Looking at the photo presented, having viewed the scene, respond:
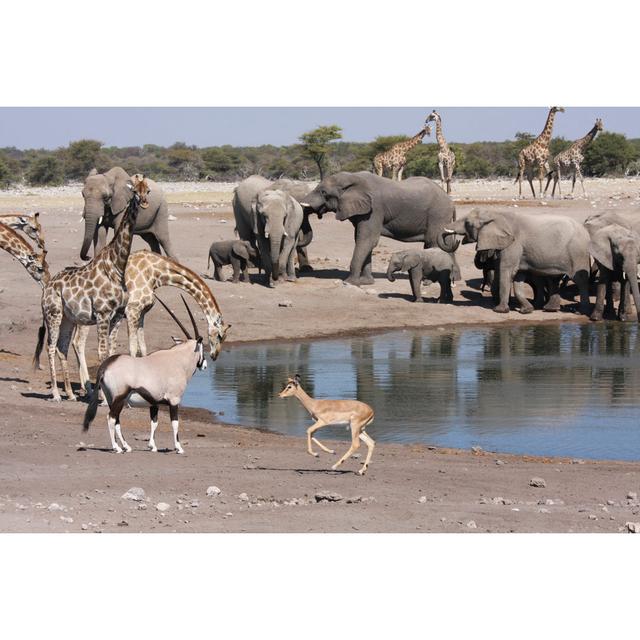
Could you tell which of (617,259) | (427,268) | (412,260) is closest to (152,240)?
(412,260)

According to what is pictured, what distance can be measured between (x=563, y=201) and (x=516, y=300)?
1578 cm

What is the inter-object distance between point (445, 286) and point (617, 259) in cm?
326

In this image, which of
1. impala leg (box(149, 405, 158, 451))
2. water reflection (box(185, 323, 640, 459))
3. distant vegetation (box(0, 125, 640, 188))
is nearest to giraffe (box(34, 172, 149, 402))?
water reflection (box(185, 323, 640, 459))

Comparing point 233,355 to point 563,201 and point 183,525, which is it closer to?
point 183,525

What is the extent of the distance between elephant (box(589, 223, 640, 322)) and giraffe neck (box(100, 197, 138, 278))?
1249cm

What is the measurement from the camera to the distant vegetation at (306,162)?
197 feet

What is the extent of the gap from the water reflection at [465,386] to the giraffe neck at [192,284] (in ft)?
3.97

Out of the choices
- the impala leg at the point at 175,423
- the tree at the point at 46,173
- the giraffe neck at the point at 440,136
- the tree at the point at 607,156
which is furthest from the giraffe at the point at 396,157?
the impala leg at the point at 175,423

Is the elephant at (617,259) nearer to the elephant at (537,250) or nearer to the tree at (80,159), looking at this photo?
the elephant at (537,250)

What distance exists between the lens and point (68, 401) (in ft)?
46.6

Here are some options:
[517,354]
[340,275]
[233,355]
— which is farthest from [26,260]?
[340,275]

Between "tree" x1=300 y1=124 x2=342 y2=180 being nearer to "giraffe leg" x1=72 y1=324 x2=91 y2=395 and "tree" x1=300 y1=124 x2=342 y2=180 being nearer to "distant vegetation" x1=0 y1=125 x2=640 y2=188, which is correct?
"distant vegetation" x1=0 y1=125 x2=640 y2=188

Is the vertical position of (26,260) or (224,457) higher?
(26,260)

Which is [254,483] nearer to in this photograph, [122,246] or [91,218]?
[122,246]
